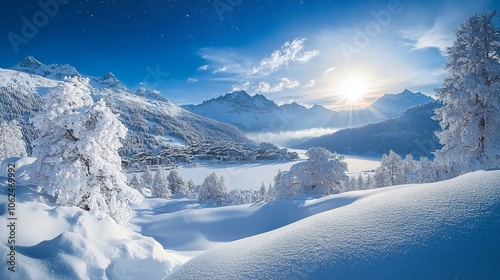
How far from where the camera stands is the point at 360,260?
9.62 ft

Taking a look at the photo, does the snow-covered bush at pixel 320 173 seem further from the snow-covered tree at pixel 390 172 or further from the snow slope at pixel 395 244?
the snow slope at pixel 395 244

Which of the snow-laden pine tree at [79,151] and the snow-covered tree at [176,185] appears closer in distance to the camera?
the snow-laden pine tree at [79,151]

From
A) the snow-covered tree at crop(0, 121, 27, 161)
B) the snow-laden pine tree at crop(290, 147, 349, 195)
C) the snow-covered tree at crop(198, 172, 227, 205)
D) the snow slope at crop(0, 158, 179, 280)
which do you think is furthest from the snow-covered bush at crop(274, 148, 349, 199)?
the snow-covered tree at crop(0, 121, 27, 161)

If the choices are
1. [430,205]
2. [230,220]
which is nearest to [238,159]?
[230,220]

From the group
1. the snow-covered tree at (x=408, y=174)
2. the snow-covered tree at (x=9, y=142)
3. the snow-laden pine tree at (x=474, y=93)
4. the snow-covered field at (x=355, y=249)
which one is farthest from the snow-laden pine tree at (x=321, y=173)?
the snow-covered tree at (x=9, y=142)

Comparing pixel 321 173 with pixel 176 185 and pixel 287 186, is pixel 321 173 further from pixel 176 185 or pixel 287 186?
pixel 176 185

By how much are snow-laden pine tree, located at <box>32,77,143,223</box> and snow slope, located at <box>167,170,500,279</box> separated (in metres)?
10.3

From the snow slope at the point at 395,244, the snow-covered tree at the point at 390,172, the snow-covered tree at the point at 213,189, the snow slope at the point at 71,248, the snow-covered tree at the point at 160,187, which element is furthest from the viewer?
the snow-covered tree at the point at 160,187

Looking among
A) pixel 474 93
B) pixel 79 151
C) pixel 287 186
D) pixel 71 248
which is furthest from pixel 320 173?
pixel 71 248

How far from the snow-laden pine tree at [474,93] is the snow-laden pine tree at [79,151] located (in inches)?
720

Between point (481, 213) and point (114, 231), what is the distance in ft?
31.4

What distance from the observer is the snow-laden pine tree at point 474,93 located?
43.1ft

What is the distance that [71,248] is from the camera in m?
6.53

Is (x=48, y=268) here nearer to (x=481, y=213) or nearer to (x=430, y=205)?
(x=430, y=205)
